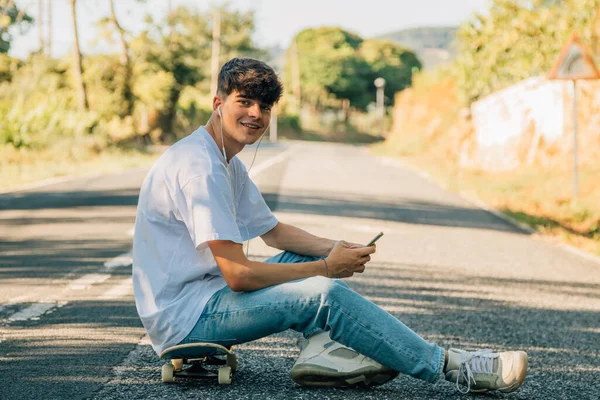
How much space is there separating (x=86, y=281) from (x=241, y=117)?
331 centimetres

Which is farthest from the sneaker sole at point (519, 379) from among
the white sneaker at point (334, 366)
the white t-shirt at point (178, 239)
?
the white t-shirt at point (178, 239)

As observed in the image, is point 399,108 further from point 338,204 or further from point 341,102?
point 341,102

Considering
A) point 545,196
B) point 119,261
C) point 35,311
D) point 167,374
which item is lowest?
point 545,196

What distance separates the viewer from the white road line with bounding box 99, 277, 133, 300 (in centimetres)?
605

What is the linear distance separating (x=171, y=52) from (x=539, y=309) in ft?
127

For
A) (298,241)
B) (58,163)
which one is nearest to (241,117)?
(298,241)

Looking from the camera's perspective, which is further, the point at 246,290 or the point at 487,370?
the point at 487,370

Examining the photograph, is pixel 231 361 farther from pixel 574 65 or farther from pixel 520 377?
pixel 574 65

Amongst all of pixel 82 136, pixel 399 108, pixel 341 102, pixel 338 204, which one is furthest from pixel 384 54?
pixel 338 204

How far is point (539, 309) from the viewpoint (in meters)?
6.36

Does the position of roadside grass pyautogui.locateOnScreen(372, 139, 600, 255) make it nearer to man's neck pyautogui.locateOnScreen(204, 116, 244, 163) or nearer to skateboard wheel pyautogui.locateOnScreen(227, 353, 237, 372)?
skateboard wheel pyautogui.locateOnScreen(227, 353, 237, 372)

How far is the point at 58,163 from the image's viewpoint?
72.4 ft

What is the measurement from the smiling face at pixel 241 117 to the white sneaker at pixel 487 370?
135 centimetres

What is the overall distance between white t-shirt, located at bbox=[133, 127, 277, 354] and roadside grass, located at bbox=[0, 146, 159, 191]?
11.9 meters
